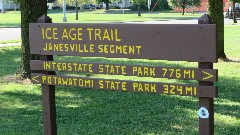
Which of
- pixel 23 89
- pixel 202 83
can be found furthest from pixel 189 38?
pixel 23 89

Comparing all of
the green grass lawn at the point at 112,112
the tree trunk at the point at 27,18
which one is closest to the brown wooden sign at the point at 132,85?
the green grass lawn at the point at 112,112

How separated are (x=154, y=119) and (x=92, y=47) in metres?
2.16

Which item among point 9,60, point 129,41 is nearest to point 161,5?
point 9,60

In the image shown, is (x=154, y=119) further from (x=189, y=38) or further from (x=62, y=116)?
(x=189, y=38)

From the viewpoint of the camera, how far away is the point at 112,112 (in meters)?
7.34

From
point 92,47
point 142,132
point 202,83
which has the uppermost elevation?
point 92,47

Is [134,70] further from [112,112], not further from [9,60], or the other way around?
[9,60]

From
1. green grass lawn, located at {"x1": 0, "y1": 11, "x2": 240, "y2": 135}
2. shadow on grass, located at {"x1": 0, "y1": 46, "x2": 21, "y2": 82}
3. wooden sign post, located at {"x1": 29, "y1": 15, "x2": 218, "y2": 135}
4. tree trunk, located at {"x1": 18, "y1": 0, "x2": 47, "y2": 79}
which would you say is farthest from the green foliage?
wooden sign post, located at {"x1": 29, "y1": 15, "x2": 218, "y2": 135}

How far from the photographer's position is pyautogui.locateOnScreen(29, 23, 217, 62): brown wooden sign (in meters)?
4.48

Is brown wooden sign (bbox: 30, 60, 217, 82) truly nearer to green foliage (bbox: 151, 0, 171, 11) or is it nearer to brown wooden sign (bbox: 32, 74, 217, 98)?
brown wooden sign (bbox: 32, 74, 217, 98)

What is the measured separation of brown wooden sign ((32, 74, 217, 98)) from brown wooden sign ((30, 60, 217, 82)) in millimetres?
84

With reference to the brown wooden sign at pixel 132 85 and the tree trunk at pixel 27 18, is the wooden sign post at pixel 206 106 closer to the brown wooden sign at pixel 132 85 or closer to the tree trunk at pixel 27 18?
the brown wooden sign at pixel 132 85

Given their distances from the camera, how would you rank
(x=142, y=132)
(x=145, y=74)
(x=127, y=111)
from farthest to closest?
(x=127, y=111) < (x=142, y=132) < (x=145, y=74)

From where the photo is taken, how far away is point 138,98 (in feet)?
27.4
